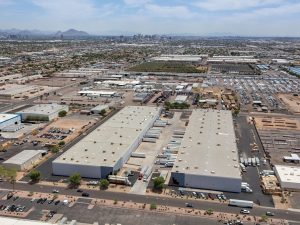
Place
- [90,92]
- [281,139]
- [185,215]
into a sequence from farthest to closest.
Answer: [90,92], [281,139], [185,215]

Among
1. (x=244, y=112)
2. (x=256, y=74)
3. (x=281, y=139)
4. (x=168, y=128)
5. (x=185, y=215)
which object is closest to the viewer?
(x=185, y=215)

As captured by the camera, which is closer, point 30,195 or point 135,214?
point 135,214

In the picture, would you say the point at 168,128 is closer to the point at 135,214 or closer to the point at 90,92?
the point at 135,214

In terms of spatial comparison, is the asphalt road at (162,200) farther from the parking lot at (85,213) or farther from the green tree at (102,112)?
the green tree at (102,112)

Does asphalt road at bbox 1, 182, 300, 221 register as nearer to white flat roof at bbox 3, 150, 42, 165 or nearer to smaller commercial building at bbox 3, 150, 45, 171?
smaller commercial building at bbox 3, 150, 45, 171

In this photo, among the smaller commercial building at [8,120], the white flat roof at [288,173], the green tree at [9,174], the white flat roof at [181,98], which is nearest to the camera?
the white flat roof at [288,173]

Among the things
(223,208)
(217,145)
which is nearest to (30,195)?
(223,208)

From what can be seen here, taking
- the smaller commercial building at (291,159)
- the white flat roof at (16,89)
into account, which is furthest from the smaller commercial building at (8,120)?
the smaller commercial building at (291,159)
